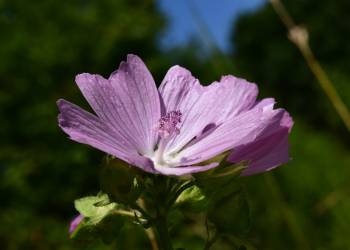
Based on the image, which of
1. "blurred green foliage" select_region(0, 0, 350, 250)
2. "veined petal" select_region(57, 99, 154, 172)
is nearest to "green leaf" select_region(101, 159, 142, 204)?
"veined petal" select_region(57, 99, 154, 172)

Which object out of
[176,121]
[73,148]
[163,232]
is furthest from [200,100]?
[73,148]

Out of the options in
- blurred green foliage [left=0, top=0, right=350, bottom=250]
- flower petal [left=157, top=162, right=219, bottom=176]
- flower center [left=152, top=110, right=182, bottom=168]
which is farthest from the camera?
blurred green foliage [left=0, top=0, right=350, bottom=250]

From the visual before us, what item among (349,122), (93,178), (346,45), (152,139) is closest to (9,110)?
(93,178)

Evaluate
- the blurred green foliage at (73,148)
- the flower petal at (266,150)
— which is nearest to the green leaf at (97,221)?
the flower petal at (266,150)

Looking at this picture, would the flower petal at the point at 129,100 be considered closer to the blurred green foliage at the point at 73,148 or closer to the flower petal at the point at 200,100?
the flower petal at the point at 200,100

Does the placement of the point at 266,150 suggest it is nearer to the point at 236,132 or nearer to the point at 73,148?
the point at 236,132

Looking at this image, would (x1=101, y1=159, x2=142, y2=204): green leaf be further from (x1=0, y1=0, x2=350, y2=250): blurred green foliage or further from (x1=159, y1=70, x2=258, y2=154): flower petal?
(x1=0, y1=0, x2=350, y2=250): blurred green foliage

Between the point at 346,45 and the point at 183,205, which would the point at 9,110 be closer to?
the point at 183,205
